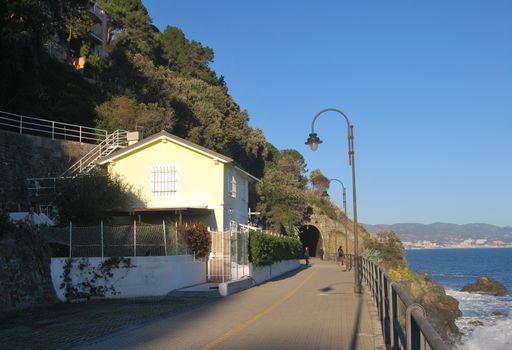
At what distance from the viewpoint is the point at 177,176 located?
31422 mm

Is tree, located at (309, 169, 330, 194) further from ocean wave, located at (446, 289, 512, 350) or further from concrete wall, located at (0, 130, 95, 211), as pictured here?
concrete wall, located at (0, 130, 95, 211)

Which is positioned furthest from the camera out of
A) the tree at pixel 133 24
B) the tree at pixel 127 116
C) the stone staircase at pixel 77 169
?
the tree at pixel 133 24

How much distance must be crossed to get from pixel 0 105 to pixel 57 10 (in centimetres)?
913

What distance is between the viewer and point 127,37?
63.4 m

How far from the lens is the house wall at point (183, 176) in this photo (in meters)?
30.8

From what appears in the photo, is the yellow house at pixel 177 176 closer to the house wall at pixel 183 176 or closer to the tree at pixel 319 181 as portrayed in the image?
the house wall at pixel 183 176

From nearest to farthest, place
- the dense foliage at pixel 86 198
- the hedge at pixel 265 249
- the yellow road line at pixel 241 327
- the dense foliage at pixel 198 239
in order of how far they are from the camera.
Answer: the yellow road line at pixel 241 327 < the dense foliage at pixel 198 239 < the dense foliage at pixel 86 198 < the hedge at pixel 265 249

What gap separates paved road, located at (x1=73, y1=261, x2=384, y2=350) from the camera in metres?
10.9

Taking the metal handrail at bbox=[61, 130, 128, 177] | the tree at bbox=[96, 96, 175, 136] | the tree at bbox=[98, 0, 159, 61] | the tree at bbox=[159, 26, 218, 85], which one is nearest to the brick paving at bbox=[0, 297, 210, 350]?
the metal handrail at bbox=[61, 130, 128, 177]

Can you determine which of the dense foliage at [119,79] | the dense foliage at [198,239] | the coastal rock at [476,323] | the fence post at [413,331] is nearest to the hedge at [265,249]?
the dense foliage at [198,239]

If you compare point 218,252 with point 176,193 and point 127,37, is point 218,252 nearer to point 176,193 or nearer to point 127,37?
point 176,193

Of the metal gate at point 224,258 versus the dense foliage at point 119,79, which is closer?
the metal gate at point 224,258

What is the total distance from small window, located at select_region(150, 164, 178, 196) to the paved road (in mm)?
13033

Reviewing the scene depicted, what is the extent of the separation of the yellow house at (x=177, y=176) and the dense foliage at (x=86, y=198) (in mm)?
1943
